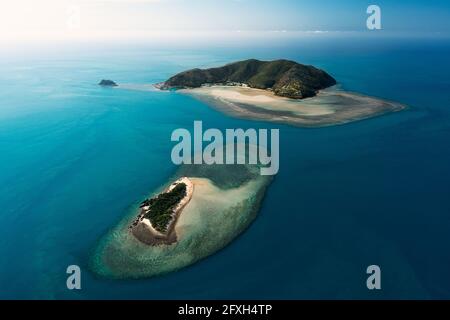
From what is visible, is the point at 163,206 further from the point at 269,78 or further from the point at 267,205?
the point at 269,78

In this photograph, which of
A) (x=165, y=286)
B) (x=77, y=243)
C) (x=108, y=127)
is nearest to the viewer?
(x=165, y=286)

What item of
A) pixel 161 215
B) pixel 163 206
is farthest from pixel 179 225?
pixel 163 206

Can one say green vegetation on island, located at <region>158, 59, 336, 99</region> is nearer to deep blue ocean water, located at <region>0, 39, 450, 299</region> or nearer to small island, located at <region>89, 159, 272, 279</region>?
deep blue ocean water, located at <region>0, 39, 450, 299</region>

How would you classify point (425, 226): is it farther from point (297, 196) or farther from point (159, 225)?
point (159, 225)

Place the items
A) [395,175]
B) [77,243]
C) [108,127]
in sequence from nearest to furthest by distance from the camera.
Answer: [77,243]
[395,175]
[108,127]

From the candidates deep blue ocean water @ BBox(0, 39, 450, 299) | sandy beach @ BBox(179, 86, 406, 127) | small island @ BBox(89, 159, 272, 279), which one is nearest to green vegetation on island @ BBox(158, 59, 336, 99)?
sandy beach @ BBox(179, 86, 406, 127)

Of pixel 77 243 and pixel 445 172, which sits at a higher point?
pixel 445 172

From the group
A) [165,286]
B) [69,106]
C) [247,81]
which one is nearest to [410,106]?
[247,81]
